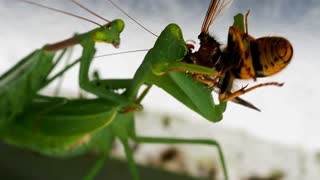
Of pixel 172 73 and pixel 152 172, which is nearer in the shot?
pixel 172 73

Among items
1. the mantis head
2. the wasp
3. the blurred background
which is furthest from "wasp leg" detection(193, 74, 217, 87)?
the blurred background

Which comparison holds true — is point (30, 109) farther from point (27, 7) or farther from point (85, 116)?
point (27, 7)

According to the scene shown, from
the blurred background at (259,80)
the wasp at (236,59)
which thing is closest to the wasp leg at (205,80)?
the wasp at (236,59)

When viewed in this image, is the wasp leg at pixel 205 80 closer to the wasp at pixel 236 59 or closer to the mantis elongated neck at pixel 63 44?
the wasp at pixel 236 59

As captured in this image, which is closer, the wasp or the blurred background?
the wasp

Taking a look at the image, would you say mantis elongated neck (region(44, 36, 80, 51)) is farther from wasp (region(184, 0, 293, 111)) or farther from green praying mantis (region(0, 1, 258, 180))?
wasp (region(184, 0, 293, 111))

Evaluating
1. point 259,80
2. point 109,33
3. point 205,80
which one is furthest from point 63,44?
point 259,80

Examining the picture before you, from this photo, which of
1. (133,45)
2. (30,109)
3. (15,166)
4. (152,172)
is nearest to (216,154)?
(152,172)
